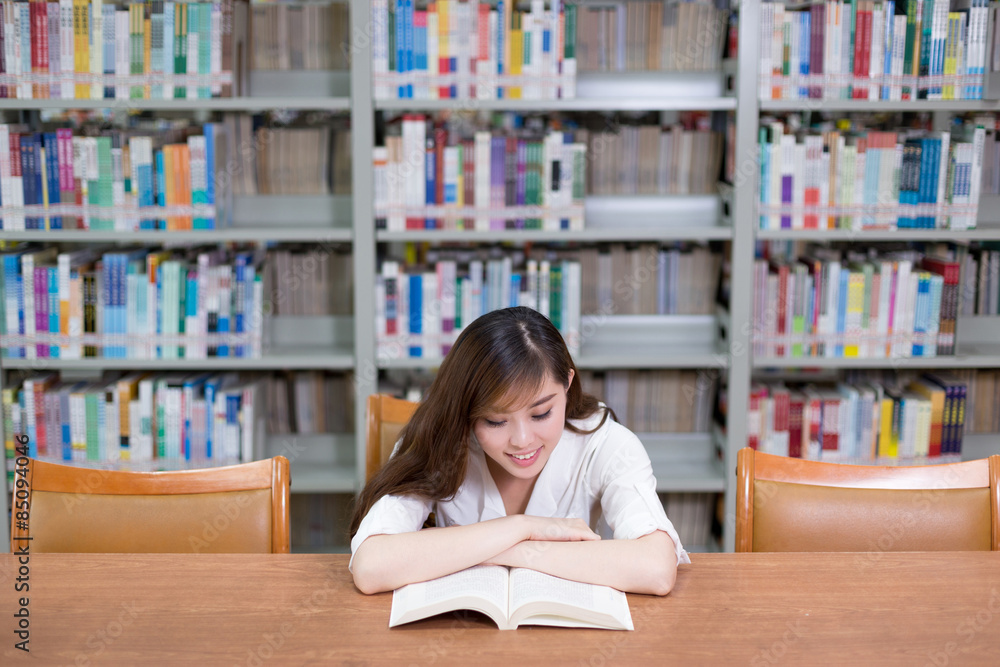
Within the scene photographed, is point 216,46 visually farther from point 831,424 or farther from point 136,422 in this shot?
point 831,424

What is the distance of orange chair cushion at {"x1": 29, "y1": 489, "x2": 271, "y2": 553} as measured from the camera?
162cm

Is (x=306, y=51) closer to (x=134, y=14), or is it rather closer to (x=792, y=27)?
(x=134, y=14)

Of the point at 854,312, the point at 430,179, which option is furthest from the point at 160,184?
the point at 854,312

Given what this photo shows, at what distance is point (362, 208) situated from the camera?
109 inches


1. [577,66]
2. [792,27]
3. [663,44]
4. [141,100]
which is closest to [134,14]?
[141,100]

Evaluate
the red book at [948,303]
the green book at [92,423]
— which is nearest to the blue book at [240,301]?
the green book at [92,423]

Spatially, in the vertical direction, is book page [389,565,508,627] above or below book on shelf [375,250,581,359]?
below

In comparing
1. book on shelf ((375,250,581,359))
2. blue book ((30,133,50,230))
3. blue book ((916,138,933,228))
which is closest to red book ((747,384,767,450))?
book on shelf ((375,250,581,359))

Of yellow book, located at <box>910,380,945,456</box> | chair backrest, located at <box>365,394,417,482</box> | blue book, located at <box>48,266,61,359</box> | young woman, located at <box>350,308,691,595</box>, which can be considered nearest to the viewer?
young woman, located at <box>350,308,691,595</box>

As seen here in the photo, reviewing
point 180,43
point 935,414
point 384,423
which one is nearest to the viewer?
point 384,423

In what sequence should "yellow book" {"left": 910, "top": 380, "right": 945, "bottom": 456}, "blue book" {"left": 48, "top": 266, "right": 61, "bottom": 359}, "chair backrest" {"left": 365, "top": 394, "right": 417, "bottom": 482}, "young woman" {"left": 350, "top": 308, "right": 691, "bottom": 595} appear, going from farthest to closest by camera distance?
"yellow book" {"left": 910, "top": 380, "right": 945, "bottom": 456}
"blue book" {"left": 48, "top": 266, "right": 61, "bottom": 359}
"chair backrest" {"left": 365, "top": 394, "right": 417, "bottom": 482}
"young woman" {"left": 350, "top": 308, "right": 691, "bottom": 595}

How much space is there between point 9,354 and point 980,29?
301 cm

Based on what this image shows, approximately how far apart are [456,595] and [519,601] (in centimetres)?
9

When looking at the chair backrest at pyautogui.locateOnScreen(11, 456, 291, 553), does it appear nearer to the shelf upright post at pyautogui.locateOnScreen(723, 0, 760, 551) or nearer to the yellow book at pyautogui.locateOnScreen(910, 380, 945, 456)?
the shelf upright post at pyautogui.locateOnScreen(723, 0, 760, 551)
